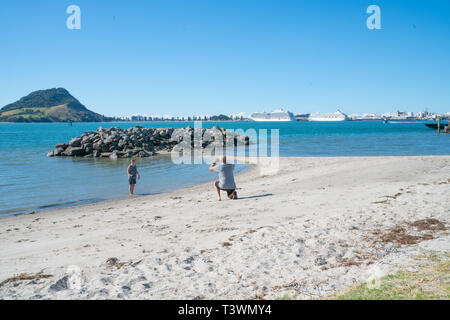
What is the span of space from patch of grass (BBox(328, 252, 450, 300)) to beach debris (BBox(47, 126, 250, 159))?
29904 millimetres

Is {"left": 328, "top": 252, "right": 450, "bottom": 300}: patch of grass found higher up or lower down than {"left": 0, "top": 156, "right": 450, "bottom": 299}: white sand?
higher up

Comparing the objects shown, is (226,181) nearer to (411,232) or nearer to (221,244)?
(221,244)

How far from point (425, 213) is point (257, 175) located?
11.3m

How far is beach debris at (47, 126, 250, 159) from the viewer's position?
3491 cm

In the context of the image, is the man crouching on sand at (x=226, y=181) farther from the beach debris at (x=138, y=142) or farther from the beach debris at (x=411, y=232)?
the beach debris at (x=138, y=142)

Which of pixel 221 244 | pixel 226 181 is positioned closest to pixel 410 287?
pixel 221 244

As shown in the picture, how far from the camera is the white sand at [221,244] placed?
5039 millimetres

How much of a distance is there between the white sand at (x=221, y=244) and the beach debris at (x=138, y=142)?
A: 23.2 meters

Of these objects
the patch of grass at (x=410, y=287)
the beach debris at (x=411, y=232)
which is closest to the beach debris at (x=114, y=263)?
the patch of grass at (x=410, y=287)

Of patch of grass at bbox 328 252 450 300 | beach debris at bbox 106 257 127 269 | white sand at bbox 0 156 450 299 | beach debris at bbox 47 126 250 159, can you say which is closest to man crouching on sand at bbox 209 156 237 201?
white sand at bbox 0 156 450 299

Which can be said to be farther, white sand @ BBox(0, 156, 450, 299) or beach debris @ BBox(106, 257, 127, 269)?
beach debris @ BBox(106, 257, 127, 269)

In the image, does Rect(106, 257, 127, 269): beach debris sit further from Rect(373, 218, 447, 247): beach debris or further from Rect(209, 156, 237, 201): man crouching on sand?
Rect(209, 156, 237, 201): man crouching on sand
